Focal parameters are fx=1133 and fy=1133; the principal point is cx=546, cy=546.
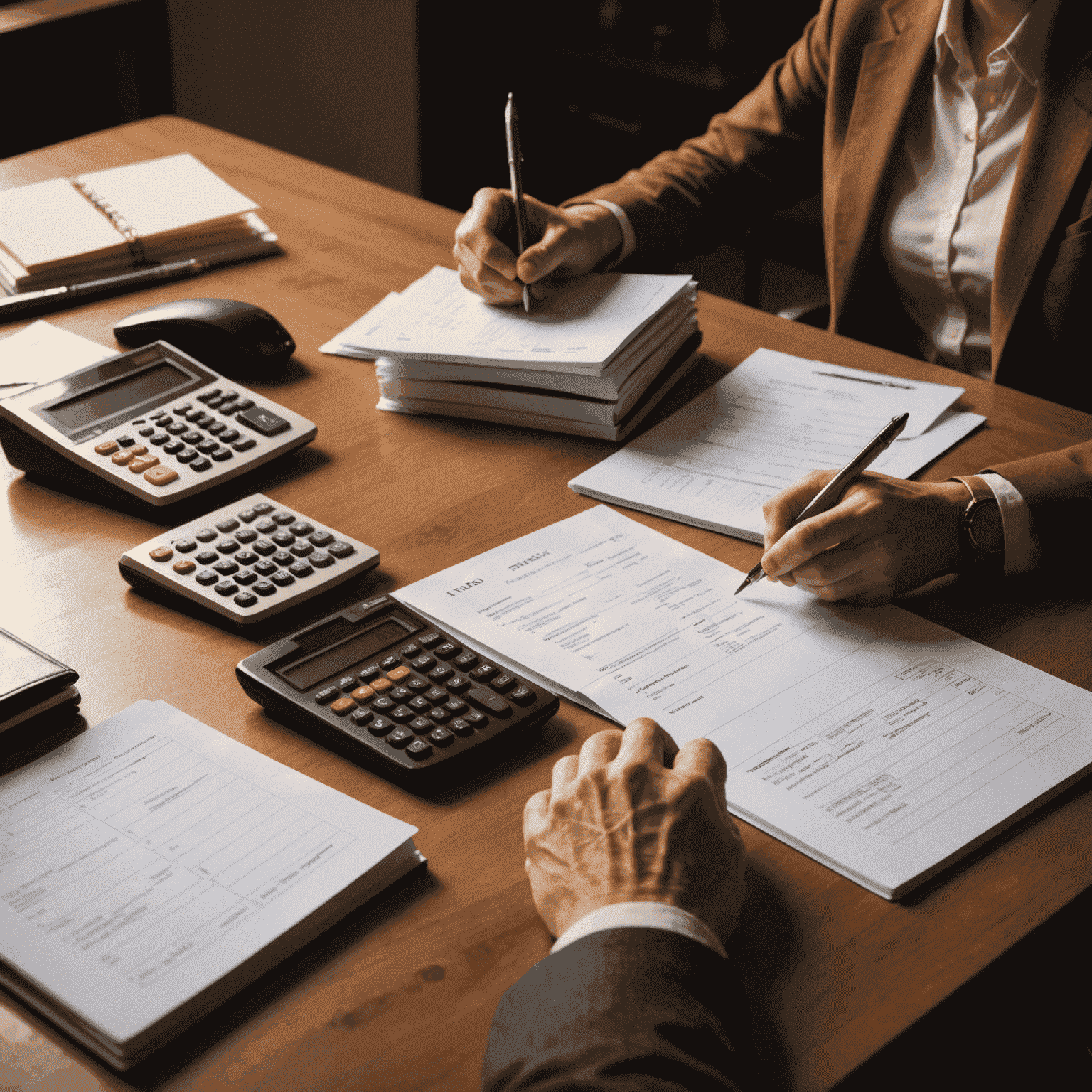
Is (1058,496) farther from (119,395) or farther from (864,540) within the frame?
(119,395)

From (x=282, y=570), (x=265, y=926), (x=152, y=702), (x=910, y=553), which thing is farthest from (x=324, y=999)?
(x=910, y=553)

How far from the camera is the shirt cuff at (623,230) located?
1.37 meters

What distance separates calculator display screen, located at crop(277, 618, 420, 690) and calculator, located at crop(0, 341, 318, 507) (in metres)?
0.26

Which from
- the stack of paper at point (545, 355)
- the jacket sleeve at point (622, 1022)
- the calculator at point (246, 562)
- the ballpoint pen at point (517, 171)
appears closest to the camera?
the jacket sleeve at point (622, 1022)

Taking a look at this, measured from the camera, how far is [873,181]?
1.51 m

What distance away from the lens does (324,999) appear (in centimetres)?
58

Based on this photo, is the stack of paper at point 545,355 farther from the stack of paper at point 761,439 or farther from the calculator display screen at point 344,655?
the calculator display screen at point 344,655

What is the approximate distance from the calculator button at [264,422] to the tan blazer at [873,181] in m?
0.56

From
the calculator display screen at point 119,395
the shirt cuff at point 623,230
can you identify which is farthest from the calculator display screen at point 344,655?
the shirt cuff at point 623,230

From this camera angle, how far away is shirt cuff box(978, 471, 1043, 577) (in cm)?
90

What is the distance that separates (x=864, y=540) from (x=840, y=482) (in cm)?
6

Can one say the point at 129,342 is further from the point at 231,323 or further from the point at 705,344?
the point at 705,344

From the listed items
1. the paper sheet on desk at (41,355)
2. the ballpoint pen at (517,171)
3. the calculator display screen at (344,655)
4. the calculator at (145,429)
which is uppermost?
the ballpoint pen at (517,171)

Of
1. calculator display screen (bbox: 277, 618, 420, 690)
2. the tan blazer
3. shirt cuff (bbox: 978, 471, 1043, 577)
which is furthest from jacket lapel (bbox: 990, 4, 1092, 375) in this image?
calculator display screen (bbox: 277, 618, 420, 690)
